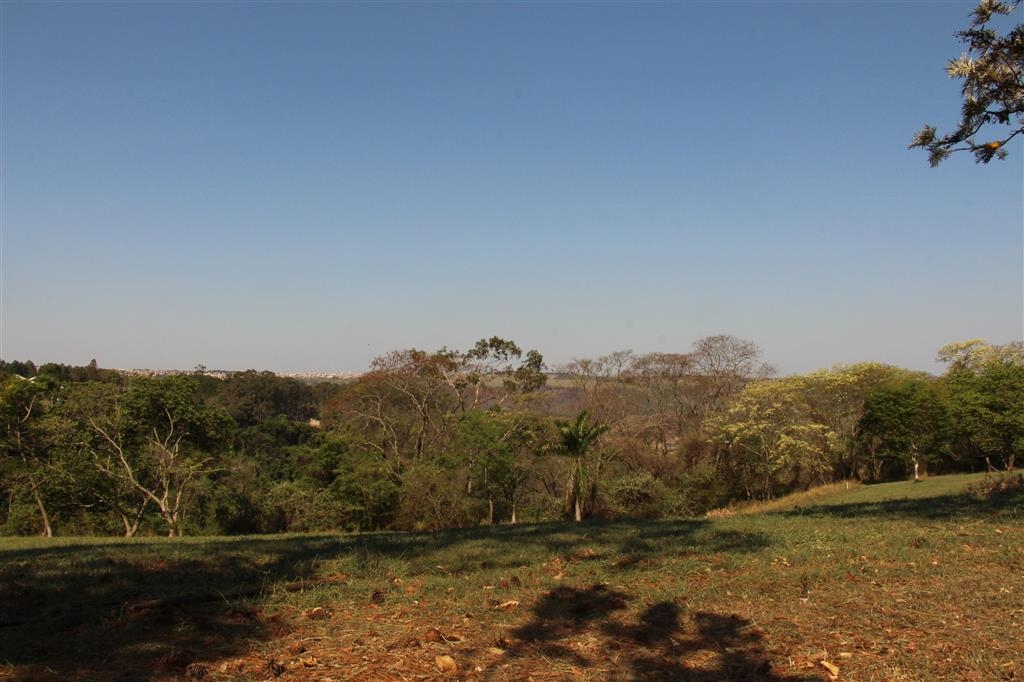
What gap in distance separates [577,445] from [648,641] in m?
17.2

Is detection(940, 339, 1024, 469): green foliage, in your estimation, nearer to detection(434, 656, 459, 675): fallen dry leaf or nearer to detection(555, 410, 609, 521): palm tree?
detection(555, 410, 609, 521): palm tree

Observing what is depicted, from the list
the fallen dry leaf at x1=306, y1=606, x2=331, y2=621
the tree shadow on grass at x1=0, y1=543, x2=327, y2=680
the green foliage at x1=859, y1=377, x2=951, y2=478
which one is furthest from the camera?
the green foliage at x1=859, y1=377, x2=951, y2=478

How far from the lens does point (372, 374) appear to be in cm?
3638

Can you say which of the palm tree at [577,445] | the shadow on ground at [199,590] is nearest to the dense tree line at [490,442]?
the palm tree at [577,445]

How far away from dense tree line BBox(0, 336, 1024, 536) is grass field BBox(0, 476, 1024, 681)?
14809 millimetres

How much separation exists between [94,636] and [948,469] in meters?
48.2

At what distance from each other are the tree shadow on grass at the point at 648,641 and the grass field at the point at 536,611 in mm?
17

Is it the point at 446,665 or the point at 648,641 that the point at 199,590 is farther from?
the point at 648,641

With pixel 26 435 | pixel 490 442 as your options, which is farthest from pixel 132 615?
pixel 26 435

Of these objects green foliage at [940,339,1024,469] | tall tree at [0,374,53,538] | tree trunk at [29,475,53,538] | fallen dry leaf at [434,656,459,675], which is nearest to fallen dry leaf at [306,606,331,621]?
fallen dry leaf at [434,656,459,675]

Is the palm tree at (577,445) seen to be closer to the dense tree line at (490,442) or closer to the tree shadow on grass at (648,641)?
the dense tree line at (490,442)

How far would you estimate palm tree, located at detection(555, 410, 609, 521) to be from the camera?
Result: 21484mm

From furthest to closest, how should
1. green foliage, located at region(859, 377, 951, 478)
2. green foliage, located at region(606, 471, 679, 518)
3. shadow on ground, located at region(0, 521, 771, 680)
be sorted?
green foliage, located at region(859, 377, 951, 478) < green foliage, located at region(606, 471, 679, 518) < shadow on ground, located at region(0, 521, 771, 680)

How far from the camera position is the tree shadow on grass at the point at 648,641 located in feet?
13.1
